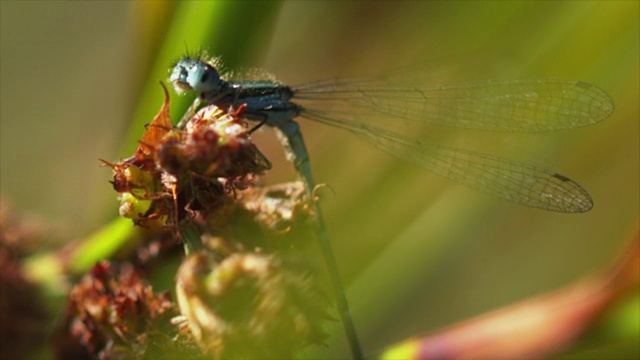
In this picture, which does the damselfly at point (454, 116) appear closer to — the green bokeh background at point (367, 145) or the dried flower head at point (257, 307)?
the green bokeh background at point (367, 145)

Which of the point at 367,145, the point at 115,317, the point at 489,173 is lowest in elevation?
the point at 115,317

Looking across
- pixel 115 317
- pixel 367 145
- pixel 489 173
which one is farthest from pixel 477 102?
pixel 115 317

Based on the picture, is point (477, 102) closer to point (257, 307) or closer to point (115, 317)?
point (115, 317)

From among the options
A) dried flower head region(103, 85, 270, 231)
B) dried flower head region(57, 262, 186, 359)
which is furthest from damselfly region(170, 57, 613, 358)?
dried flower head region(103, 85, 270, 231)

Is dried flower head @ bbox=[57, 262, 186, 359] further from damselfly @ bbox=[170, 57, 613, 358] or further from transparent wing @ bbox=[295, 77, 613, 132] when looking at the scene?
transparent wing @ bbox=[295, 77, 613, 132]

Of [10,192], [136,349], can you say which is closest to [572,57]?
[136,349]

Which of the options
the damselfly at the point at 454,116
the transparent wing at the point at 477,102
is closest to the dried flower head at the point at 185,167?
the damselfly at the point at 454,116

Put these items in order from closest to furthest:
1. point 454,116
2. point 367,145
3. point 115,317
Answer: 1. point 115,317
2. point 454,116
3. point 367,145
